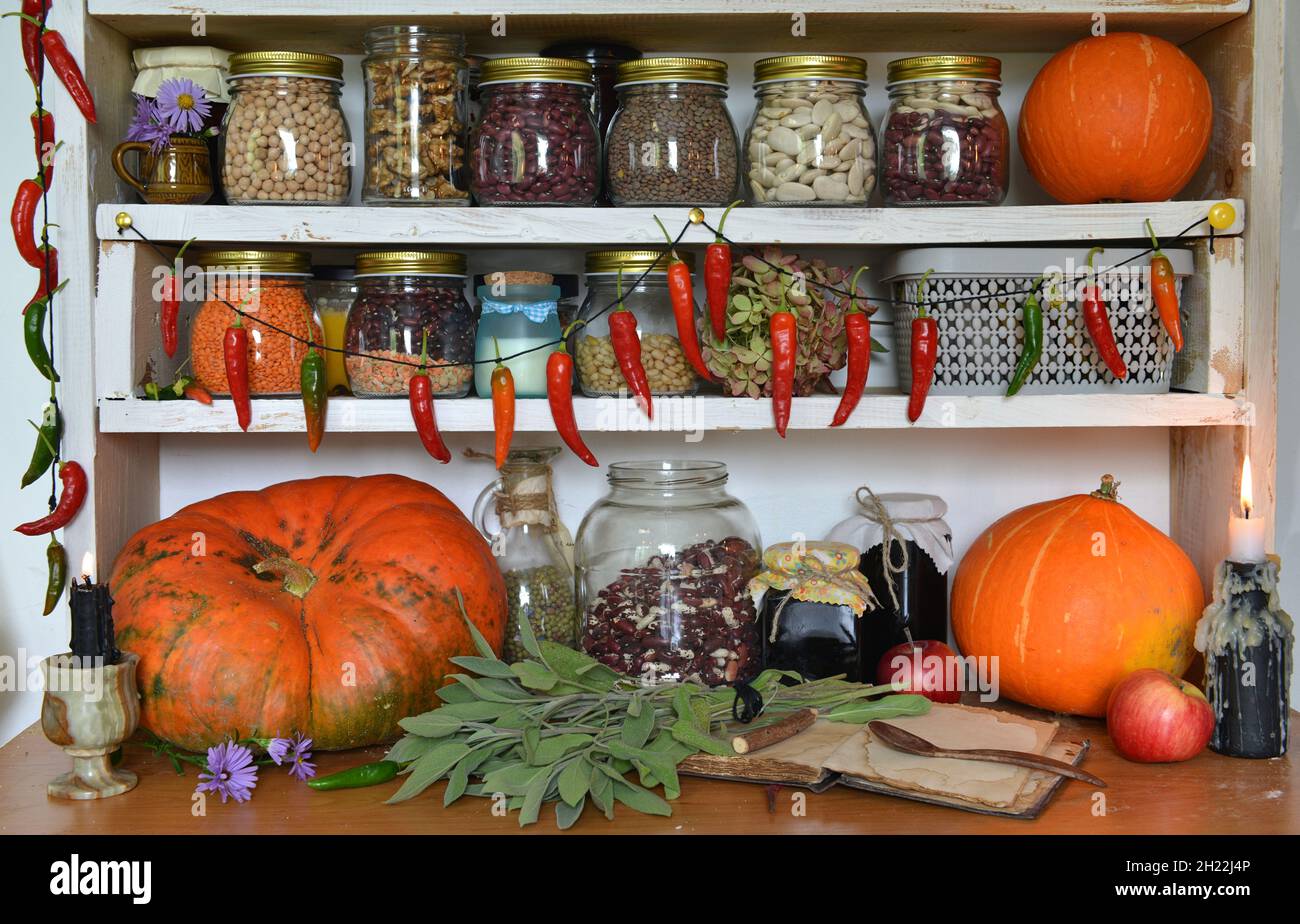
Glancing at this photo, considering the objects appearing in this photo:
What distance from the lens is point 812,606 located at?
1.43 metres

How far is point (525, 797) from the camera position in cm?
114

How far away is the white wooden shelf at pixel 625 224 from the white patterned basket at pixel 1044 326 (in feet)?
0.11

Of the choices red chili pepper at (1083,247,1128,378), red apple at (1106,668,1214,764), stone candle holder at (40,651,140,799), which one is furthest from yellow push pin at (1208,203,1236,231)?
stone candle holder at (40,651,140,799)

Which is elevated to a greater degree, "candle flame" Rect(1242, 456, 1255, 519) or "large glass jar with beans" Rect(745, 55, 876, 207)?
"large glass jar with beans" Rect(745, 55, 876, 207)

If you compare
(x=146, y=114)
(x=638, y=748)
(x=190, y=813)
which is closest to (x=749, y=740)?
(x=638, y=748)

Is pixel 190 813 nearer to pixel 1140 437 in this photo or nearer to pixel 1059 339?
pixel 1059 339

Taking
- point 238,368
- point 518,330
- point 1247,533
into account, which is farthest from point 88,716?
point 1247,533

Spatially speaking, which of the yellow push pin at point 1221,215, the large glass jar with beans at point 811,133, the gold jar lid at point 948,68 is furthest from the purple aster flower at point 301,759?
the yellow push pin at point 1221,215

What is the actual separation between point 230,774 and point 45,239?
623 mm

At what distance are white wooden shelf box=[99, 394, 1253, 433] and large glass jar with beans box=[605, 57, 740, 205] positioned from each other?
0.76 feet

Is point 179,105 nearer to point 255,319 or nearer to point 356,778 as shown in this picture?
point 255,319

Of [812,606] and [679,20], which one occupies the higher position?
[679,20]

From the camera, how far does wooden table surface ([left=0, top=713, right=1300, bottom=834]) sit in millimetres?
1119

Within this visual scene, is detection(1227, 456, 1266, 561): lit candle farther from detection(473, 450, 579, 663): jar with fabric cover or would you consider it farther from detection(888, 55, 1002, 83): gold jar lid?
detection(473, 450, 579, 663): jar with fabric cover
